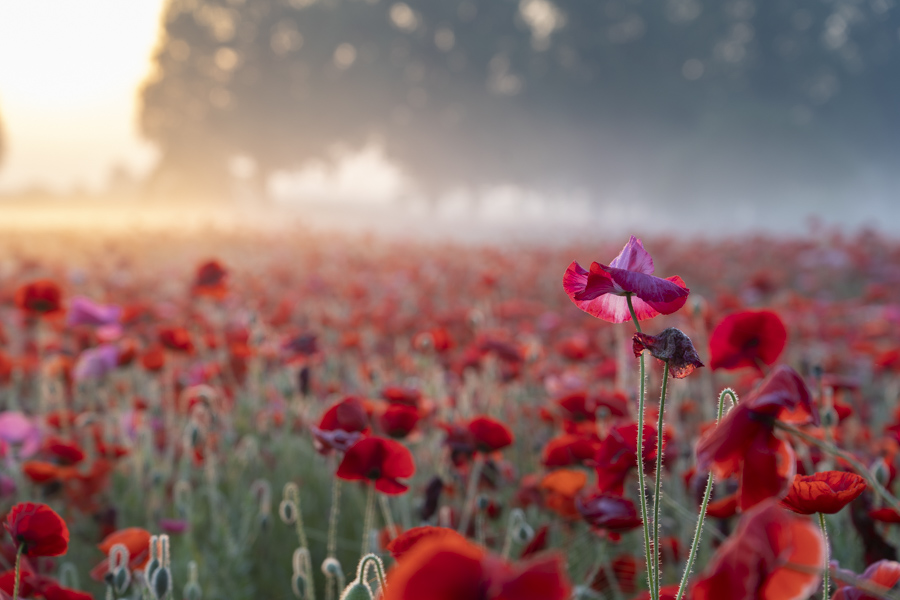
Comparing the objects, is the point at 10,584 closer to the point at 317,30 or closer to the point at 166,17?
the point at 317,30

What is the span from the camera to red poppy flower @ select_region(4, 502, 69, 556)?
86 centimetres

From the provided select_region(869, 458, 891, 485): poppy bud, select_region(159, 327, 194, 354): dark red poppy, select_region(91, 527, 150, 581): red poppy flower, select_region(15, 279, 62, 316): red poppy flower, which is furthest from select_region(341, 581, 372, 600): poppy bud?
select_region(15, 279, 62, 316): red poppy flower

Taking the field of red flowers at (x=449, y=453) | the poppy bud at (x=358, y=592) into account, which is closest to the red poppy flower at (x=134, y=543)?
the field of red flowers at (x=449, y=453)

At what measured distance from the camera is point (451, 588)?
39 cm

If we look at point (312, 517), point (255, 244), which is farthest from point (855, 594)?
point (255, 244)

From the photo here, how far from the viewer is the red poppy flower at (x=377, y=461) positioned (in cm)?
92

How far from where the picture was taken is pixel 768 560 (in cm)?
45

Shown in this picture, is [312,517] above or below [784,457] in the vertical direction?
below

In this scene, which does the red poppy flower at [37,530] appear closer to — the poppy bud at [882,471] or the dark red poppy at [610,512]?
the dark red poppy at [610,512]

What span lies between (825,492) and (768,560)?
0.36 meters

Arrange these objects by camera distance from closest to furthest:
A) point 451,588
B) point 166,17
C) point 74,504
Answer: point 451,588
point 74,504
point 166,17

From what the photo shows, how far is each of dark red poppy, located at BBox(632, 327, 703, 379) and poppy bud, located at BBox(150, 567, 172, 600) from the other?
0.74 m

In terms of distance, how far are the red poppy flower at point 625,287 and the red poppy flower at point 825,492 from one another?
0.26 metres

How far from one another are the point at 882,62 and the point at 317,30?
23.6 meters
